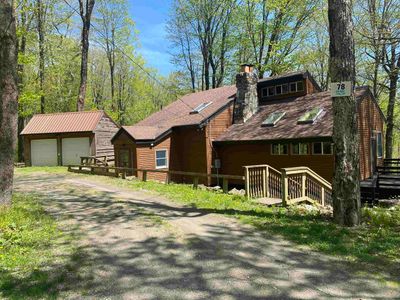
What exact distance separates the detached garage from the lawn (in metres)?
20.7

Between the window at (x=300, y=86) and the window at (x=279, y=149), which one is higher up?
the window at (x=300, y=86)

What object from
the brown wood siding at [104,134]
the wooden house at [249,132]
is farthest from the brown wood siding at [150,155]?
the brown wood siding at [104,134]

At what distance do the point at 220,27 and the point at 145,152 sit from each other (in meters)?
22.2

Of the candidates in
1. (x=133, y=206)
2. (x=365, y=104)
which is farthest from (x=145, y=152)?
(x=365, y=104)

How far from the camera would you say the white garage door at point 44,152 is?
2992 cm

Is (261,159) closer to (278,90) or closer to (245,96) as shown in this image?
(245,96)

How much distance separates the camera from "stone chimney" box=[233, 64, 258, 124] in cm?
2223

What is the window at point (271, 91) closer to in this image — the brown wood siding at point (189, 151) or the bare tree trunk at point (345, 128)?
the brown wood siding at point (189, 151)

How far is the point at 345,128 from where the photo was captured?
7.12 meters

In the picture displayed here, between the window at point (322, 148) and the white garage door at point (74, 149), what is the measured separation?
776 inches

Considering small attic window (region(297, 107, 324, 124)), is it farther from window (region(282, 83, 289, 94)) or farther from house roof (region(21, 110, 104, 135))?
house roof (region(21, 110, 104, 135))

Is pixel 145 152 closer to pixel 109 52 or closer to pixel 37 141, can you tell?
pixel 37 141

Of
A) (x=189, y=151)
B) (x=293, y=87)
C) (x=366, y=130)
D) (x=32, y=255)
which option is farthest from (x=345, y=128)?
(x=189, y=151)

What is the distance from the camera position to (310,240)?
6402mm
